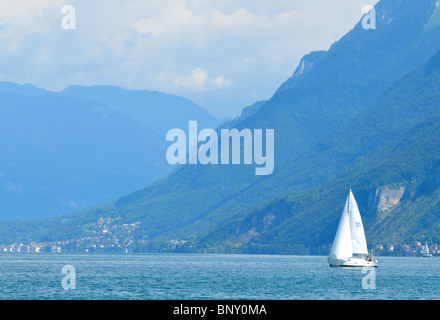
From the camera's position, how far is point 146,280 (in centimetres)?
16812

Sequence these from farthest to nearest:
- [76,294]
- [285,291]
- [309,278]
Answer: [309,278] → [285,291] → [76,294]
